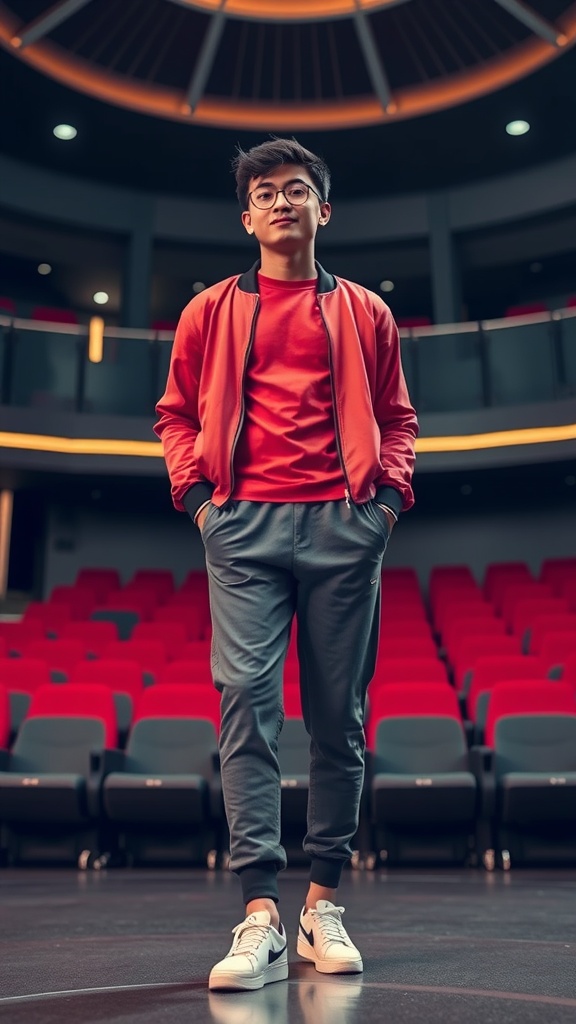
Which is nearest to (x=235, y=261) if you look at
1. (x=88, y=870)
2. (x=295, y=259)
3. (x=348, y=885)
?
(x=88, y=870)

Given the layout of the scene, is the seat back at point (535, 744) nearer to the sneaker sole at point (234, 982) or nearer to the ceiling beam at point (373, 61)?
the sneaker sole at point (234, 982)

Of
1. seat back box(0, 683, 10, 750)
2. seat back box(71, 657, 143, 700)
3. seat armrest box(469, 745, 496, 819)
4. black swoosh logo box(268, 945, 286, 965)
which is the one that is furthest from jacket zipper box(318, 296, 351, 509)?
seat back box(71, 657, 143, 700)

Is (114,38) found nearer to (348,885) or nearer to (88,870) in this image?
(88,870)

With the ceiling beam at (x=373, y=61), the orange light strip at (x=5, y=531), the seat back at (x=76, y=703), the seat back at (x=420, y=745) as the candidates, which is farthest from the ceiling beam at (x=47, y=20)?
the seat back at (x=420, y=745)

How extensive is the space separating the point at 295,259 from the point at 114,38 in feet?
28.6

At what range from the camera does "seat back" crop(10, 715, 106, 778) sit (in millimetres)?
4840

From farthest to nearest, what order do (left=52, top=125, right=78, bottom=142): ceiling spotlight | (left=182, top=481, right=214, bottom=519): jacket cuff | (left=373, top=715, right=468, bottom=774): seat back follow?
(left=52, top=125, right=78, bottom=142): ceiling spotlight < (left=373, top=715, right=468, bottom=774): seat back < (left=182, top=481, right=214, bottom=519): jacket cuff

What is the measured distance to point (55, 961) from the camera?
5.24 feet

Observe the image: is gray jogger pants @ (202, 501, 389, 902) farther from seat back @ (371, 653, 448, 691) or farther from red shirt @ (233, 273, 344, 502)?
seat back @ (371, 653, 448, 691)

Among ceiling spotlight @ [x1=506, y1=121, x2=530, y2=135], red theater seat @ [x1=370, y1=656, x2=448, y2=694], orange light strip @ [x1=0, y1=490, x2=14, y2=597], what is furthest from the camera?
orange light strip @ [x1=0, y1=490, x2=14, y2=597]

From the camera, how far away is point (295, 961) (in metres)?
1.67

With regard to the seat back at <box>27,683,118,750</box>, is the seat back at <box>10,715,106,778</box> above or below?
below

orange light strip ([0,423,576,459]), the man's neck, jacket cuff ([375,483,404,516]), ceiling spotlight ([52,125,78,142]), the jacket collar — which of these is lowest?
jacket cuff ([375,483,404,516])

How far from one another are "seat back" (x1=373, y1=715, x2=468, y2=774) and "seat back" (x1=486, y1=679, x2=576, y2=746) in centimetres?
26
